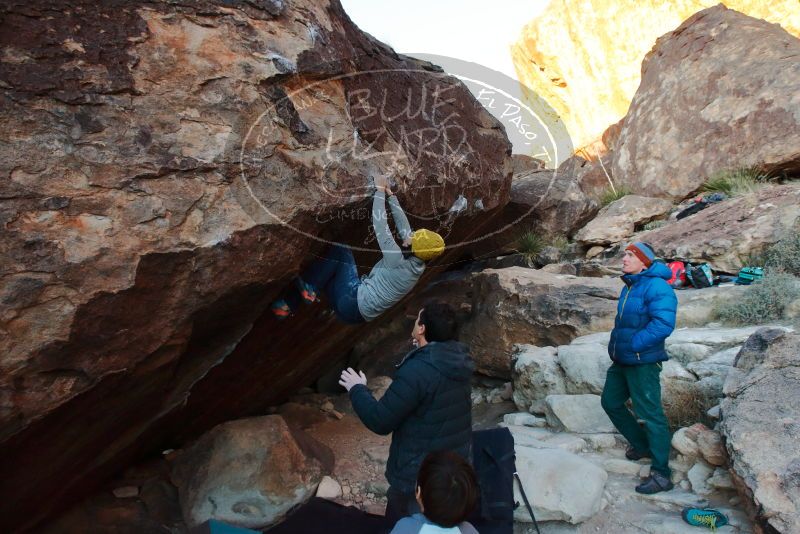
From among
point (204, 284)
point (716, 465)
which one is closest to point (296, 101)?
point (204, 284)

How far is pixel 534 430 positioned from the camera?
454cm

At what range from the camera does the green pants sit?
3.28 metres

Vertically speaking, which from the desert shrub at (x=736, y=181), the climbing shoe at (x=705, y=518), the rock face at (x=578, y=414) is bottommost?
the rock face at (x=578, y=414)

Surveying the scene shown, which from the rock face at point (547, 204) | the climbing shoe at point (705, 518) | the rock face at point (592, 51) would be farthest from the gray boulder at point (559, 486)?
the rock face at point (592, 51)

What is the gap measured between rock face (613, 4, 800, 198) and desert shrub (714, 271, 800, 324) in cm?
494

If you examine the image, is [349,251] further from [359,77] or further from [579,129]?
[579,129]

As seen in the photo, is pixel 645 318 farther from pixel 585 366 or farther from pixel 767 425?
pixel 585 366

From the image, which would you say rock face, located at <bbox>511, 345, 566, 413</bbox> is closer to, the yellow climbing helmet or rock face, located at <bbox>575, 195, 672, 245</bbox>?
the yellow climbing helmet

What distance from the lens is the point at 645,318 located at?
3291 mm

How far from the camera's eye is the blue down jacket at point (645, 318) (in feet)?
10.4

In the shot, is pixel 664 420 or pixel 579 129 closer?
pixel 664 420

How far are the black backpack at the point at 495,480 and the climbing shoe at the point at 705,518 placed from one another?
0.79m

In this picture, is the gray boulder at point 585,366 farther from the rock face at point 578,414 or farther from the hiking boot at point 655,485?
the hiking boot at point 655,485

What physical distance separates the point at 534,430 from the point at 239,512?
227 centimetres
